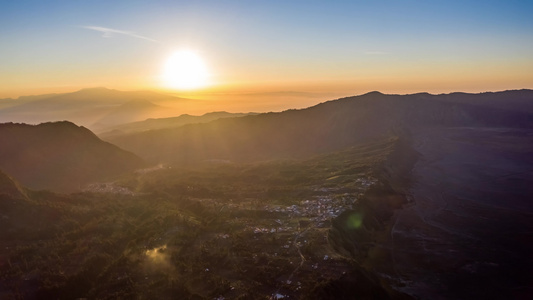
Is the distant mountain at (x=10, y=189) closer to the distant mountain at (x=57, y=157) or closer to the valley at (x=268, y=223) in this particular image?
the valley at (x=268, y=223)

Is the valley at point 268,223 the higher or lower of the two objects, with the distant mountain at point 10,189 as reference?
lower

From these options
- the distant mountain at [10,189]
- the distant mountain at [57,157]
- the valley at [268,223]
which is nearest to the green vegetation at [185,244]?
the valley at [268,223]

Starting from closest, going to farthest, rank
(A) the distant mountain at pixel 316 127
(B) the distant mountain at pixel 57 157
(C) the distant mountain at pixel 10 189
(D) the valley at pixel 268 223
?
(D) the valley at pixel 268 223 < (C) the distant mountain at pixel 10 189 < (B) the distant mountain at pixel 57 157 < (A) the distant mountain at pixel 316 127

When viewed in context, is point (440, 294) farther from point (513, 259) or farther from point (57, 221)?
point (57, 221)

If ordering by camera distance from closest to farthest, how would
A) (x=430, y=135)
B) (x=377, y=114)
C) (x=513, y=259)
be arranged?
(x=513, y=259) → (x=430, y=135) → (x=377, y=114)

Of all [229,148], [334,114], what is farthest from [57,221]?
[334,114]

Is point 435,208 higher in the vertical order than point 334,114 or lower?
lower

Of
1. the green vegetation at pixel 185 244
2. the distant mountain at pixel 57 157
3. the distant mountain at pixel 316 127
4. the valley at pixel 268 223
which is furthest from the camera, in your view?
the distant mountain at pixel 316 127
